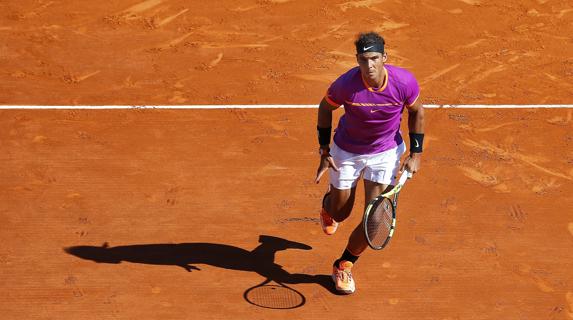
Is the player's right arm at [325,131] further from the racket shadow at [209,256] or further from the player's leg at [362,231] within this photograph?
the racket shadow at [209,256]

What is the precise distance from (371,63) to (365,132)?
732mm

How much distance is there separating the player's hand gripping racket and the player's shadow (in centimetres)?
81

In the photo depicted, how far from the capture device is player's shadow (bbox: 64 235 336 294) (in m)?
8.90

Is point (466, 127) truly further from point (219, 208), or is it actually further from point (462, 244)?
point (219, 208)

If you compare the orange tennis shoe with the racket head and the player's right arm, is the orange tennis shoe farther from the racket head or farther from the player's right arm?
the player's right arm

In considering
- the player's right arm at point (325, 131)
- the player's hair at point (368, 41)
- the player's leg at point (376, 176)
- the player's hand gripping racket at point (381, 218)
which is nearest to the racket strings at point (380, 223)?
the player's hand gripping racket at point (381, 218)

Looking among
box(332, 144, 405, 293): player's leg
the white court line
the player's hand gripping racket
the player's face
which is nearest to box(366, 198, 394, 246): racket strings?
the player's hand gripping racket

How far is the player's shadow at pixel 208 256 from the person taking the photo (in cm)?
890

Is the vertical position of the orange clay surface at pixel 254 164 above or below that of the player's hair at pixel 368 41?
below

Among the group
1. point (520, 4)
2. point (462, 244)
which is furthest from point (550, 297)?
point (520, 4)

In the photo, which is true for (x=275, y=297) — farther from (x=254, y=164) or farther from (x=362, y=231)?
(x=254, y=164)

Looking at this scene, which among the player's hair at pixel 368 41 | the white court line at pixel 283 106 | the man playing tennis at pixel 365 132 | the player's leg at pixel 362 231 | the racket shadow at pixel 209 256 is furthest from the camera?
the white court line at pixel 283 106

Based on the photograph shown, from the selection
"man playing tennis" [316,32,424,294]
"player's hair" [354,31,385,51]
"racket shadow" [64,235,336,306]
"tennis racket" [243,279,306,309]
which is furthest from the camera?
"racket shadow" [64,235,336,306]

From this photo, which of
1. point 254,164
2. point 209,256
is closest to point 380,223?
point 209,256
